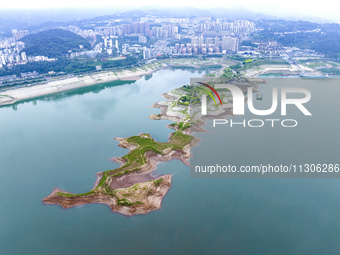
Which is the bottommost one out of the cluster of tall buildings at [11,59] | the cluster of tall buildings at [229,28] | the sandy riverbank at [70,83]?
the sandy riverbank at [70,83]

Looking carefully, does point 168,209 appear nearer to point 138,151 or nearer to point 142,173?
point 142,173

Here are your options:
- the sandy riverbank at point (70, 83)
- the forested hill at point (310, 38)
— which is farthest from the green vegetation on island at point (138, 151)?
the forested hill at point (310, 38)

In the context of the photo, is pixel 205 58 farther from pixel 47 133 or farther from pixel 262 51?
pixel 47 133

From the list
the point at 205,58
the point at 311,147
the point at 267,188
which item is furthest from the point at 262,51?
the point at 267,188

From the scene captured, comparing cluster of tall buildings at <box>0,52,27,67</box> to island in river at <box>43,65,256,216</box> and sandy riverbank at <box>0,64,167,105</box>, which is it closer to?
sandy riverbank at <box>0,64,167,105</box>

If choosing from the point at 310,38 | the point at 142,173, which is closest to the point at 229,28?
the point at 310,38

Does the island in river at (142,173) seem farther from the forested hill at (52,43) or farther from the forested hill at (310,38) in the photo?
the forested hill at (310,38)
